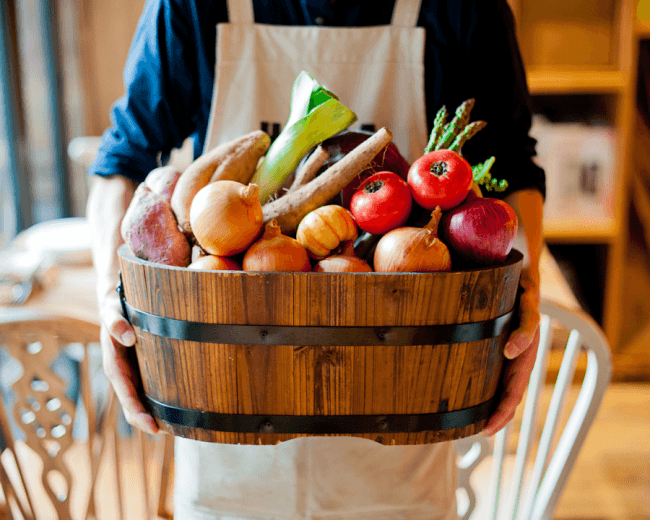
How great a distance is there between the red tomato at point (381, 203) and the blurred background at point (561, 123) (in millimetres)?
1703

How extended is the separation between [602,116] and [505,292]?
211cm

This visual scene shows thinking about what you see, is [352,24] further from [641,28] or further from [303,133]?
[641,28]

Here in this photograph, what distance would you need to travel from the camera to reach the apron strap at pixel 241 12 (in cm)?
82

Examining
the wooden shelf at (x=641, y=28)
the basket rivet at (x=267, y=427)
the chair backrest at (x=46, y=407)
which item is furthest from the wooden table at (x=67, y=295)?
the wooden shelf at (x=641, y=28)

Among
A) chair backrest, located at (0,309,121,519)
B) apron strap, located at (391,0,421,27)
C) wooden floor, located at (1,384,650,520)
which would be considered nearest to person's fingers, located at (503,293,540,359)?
apron strap, located at (391,0,421,27)

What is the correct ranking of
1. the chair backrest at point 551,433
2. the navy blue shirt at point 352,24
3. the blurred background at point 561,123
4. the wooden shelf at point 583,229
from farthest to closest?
the wooden shelf at point 583,229 → the blurred background at point 561,123 → the chair backrest at point 551,433 → the navy blue shirt at point 352,24

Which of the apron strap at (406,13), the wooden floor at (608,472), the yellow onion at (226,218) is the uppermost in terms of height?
the apron strap at (406,13)

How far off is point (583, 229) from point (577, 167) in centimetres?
24

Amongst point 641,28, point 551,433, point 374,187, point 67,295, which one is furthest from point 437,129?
point 641,28

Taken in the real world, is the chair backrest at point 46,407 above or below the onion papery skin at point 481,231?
below

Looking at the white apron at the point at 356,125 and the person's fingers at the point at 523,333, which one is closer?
the person's fingers at the point at 523,333

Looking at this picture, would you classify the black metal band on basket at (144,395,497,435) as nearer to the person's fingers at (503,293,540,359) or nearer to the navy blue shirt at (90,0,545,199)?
the person's fingers at (503,293,540,359)

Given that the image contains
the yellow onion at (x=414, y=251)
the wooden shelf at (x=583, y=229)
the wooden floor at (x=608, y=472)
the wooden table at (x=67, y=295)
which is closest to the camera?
the yellow onion at (x=414, y=251)

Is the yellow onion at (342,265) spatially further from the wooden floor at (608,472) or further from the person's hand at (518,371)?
the wooden floor at (608,472)
